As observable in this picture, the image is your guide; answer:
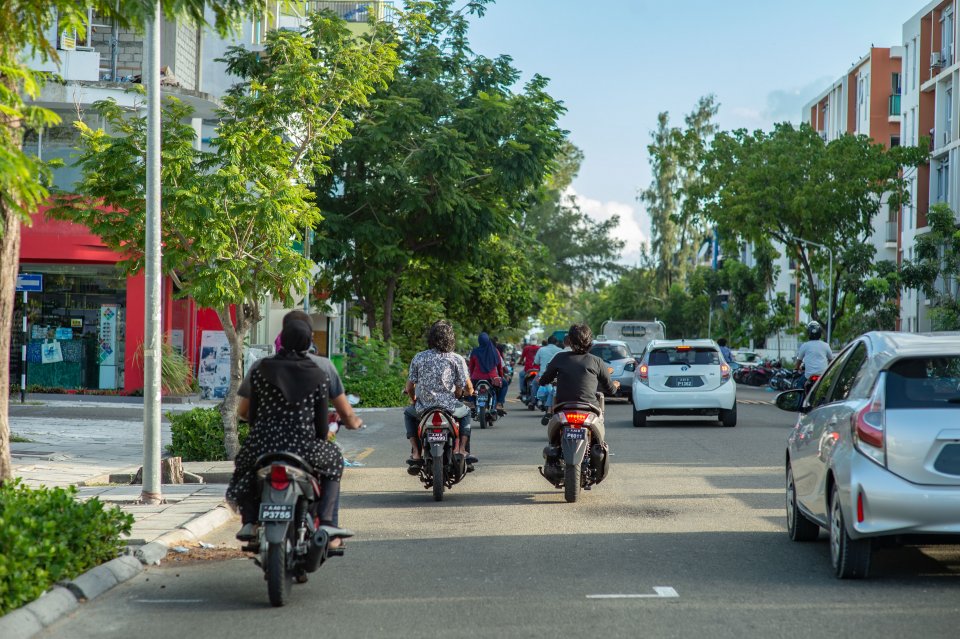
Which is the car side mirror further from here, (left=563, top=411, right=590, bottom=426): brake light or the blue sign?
the blue sign

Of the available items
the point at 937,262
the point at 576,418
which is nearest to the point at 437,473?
the point at 576,418

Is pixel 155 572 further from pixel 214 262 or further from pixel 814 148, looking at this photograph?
pixel 814 148

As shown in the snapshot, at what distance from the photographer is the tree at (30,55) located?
246 inches

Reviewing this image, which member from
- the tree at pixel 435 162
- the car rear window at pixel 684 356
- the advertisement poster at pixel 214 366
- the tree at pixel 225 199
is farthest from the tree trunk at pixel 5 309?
the advertisement poster at pixel 214 366

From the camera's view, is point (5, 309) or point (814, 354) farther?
point (814, 354)

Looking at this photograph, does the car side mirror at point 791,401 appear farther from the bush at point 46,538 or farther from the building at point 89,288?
the building at point 89,288

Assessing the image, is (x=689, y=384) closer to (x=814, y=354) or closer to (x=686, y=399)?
(x=686, y=399)

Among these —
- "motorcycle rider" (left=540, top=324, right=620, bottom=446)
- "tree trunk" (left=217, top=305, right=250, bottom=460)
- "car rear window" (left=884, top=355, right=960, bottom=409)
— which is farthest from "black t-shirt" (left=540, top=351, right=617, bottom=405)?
"car rear window" (left=884, top=355, right=960, bottom=409)

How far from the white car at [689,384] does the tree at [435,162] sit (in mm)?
7801

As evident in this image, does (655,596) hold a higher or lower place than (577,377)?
lower

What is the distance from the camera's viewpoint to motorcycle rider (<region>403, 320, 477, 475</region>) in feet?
41.1

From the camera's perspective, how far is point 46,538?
7.01 meters

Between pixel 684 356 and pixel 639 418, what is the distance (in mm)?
1419

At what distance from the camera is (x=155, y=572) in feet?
27.1
